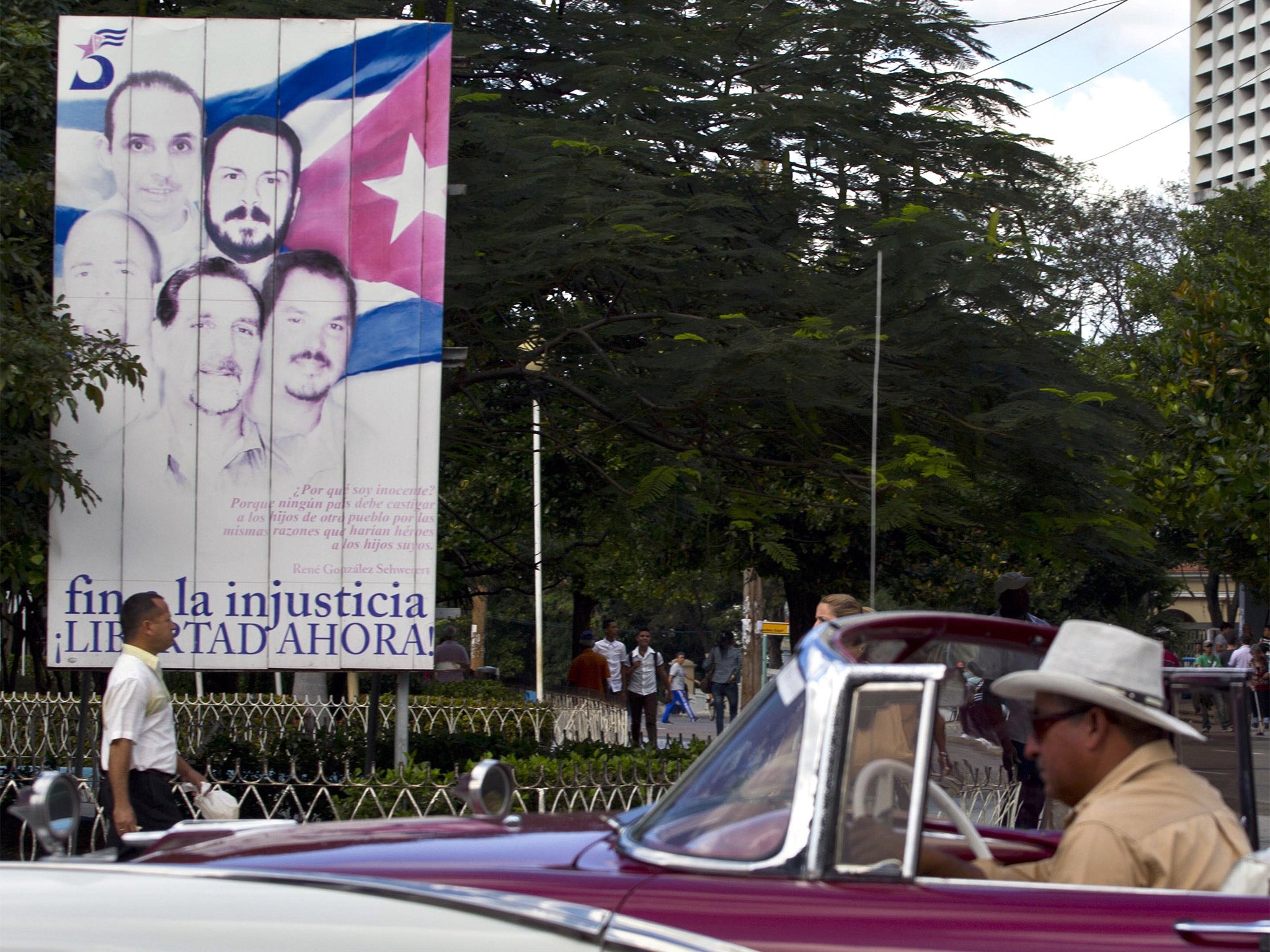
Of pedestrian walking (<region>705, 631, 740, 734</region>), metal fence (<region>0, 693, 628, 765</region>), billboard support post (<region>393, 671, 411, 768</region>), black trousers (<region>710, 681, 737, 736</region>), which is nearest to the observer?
billboard support post (<region>393, 671, 411, 768</region>)

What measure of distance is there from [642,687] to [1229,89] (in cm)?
10722

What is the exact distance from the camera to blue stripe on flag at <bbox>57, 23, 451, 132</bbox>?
27.4 feet

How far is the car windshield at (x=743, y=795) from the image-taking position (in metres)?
2.75

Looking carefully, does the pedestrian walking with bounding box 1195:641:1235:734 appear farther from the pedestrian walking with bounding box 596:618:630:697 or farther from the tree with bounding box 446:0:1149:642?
the pedestrian walking with bounding box 596:618:630:697

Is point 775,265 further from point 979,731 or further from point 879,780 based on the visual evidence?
point 879,780

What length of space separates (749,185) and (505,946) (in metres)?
8.57

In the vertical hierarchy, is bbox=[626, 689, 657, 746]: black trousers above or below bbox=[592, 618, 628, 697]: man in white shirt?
below

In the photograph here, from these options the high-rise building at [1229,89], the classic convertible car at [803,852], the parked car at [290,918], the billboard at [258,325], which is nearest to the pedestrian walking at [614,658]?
the billboard at [258,325]

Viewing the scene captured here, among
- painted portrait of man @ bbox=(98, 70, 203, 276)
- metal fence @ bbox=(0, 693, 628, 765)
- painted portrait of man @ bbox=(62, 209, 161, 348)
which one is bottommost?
metal fence @ bbox=(0, 693, 628, 765)

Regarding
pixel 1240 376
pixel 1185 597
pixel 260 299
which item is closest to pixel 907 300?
pixel 260 299

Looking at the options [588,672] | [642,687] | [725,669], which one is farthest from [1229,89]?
[588,672]

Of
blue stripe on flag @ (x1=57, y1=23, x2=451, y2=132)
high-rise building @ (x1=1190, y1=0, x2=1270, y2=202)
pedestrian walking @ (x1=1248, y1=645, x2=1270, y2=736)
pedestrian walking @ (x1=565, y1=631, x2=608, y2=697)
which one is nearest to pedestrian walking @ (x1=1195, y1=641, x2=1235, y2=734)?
blue stripe on flag @ (x1=57, y1=23, x2=451, y2=132)

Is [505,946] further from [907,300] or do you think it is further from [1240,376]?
[1240,376]

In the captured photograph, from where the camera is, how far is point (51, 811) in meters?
3.39
